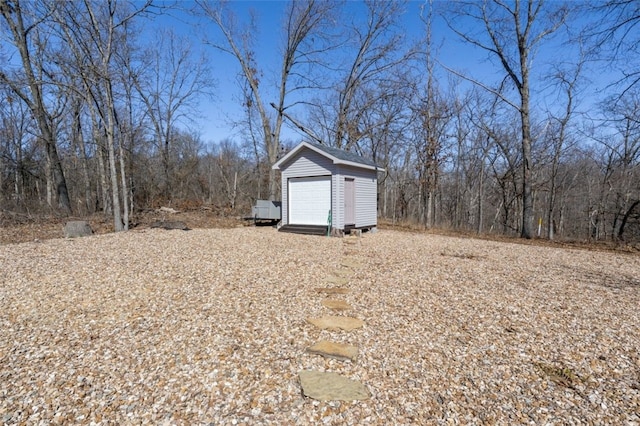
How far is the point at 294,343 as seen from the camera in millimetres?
2744

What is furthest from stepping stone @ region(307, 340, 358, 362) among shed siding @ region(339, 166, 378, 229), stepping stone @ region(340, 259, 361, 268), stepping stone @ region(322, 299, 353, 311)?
shed siding @ region(339, 166, 378, 229)

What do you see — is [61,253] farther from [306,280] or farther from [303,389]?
[303,389]

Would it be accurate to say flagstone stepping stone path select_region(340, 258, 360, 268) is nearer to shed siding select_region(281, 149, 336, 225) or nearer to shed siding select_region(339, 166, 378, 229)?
shed siding select_region(339, 166, 378, 229)

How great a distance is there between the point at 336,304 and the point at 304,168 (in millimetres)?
6847

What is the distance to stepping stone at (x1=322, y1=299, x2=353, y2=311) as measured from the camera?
3.61 meters

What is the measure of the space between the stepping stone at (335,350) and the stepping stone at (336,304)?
0.85m

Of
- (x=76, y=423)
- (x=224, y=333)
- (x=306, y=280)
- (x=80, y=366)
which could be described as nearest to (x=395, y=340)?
(x=224, y=333)

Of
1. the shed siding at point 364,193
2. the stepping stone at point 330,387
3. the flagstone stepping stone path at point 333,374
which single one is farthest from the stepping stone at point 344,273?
the shed siding at point 364,193

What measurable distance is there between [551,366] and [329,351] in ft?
5.91

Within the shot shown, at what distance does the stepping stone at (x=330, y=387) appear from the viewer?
204 cm

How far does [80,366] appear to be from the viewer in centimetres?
230

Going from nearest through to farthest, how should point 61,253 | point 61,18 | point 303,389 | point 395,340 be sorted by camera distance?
1. point 303,389
2. point 395,340
3. point 61,253
4. point 61,18

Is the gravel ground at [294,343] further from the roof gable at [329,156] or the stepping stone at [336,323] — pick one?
the roof gable at [329,156]

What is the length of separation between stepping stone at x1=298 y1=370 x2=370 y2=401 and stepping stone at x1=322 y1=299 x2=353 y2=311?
52.1 inches
